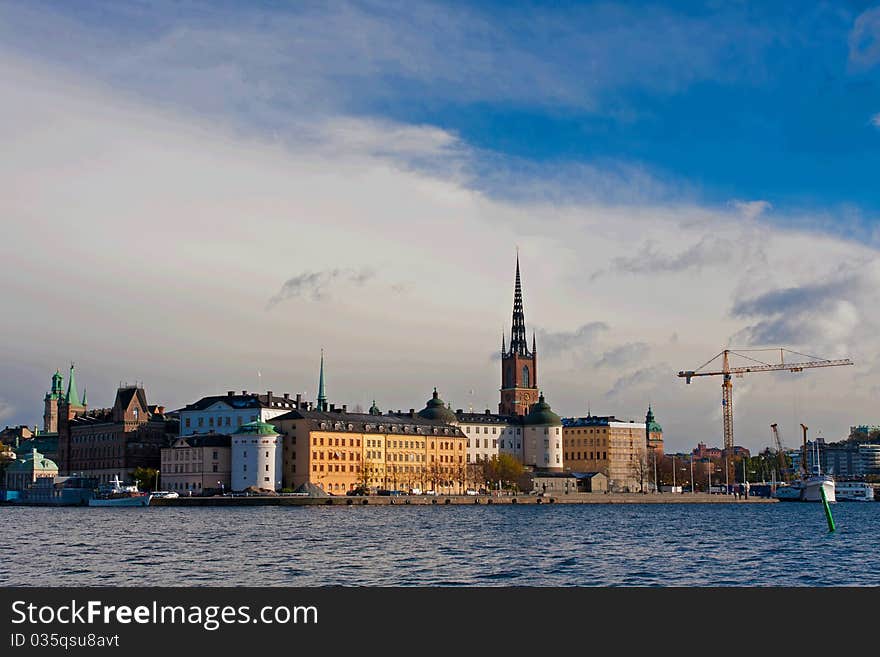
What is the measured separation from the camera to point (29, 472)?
149m

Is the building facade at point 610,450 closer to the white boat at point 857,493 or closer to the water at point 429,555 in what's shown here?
the white boat at point 857,493

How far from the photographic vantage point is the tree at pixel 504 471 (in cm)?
15425

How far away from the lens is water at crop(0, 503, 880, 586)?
127 feet

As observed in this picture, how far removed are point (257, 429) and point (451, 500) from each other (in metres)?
22.5

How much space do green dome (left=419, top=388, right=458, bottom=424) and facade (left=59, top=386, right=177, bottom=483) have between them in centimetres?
3544

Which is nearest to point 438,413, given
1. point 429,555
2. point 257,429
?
point 257,429

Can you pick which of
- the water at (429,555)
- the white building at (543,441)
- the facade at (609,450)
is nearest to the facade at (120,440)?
the white building at (543,441)

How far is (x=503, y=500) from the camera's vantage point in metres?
136

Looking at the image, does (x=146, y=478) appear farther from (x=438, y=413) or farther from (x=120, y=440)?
(x=438, y=413)

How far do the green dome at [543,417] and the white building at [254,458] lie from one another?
176 ft
